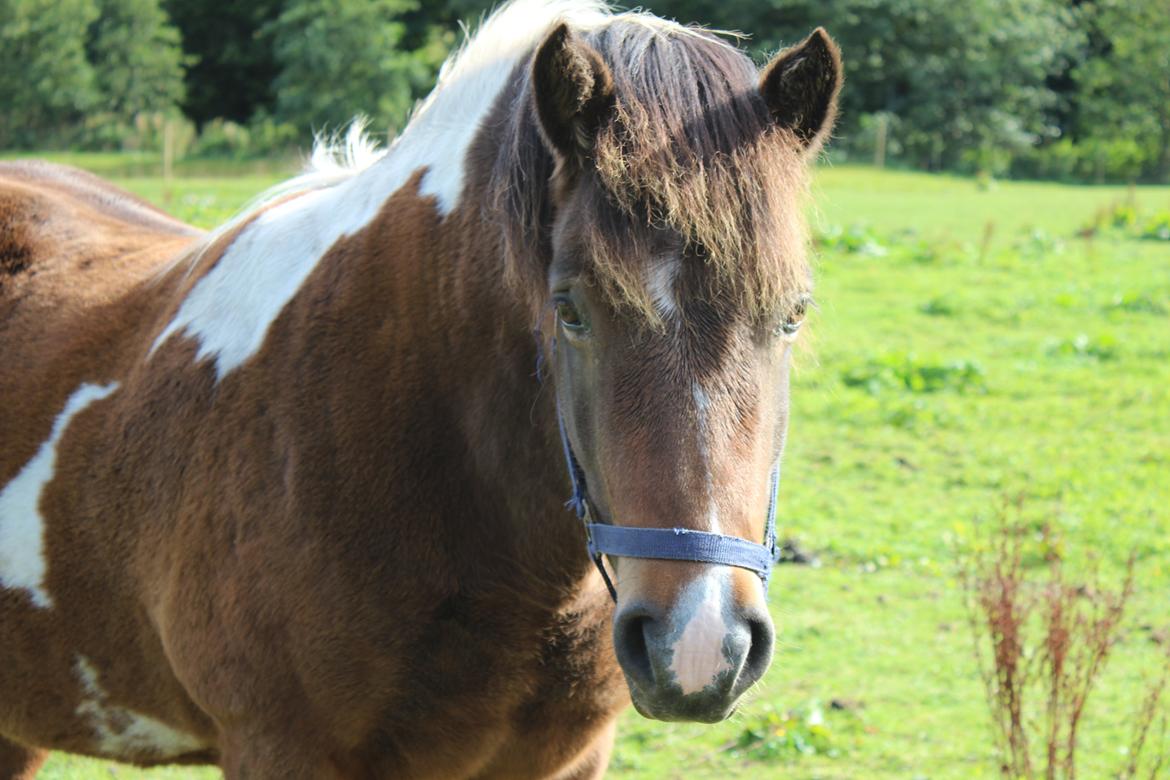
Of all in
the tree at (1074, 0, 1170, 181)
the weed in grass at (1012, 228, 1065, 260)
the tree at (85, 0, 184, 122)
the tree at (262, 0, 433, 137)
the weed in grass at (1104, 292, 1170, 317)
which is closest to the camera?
the weed in grass at (1104, 292, 1170, 317)

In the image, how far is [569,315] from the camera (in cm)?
201

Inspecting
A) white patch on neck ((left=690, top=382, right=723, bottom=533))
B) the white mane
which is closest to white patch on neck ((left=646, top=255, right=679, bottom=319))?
white patch on neck ((left=690, top=382, right=723, bottom=533))

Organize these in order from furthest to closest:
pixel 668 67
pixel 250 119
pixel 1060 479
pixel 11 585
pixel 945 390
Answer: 1. pixel 250 119
2. pixel 945 390
3. pixel 1060 479
4. pixel 11 585
5. pixel 668 67

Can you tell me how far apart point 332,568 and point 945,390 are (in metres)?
7.04

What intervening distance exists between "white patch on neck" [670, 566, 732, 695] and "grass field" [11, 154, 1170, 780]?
1.61ft

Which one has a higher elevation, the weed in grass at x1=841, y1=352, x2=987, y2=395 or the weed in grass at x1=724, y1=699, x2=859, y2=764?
the weed in grass at x1=724, y1=699, x2=859, y2=764

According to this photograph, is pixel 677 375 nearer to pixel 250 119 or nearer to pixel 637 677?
pixel 637 677

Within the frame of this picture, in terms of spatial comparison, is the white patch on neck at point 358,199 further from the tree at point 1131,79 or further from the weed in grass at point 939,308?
the tree at point 1131,79

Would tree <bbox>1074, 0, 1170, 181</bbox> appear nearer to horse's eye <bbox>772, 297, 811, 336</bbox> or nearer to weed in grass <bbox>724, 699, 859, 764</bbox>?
weed in grass <bbox>724, 699, 859, 764</bbox>

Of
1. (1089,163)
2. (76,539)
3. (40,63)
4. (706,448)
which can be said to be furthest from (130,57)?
(706,448)

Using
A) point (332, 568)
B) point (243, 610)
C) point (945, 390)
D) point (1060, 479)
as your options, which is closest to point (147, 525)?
point (243, 610)

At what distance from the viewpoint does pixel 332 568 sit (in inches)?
93.0

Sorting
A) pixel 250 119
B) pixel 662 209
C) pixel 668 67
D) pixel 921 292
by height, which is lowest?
pixel 250 119

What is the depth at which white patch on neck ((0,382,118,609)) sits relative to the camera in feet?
9.52
